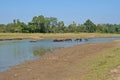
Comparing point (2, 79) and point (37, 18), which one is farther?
point (37, 18)

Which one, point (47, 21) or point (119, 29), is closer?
point (47, 21)

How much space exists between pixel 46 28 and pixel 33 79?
130506 mm

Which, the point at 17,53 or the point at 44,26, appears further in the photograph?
the point at 44,26

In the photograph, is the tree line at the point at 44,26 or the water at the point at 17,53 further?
the tree line at the point at 44,26

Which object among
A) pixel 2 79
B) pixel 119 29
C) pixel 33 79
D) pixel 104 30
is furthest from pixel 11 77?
pixel 119 29

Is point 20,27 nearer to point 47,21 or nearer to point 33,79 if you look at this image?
point 47,21

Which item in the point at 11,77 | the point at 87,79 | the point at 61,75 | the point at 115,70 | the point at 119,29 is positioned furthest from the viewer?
the point at 119,29

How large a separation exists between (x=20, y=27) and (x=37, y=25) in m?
8.10

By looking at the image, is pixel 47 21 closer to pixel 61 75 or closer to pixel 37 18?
pixel 37 18

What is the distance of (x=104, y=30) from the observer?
175500 millimetres

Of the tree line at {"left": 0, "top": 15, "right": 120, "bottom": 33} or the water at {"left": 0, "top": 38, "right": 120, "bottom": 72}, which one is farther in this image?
the tree line at {"left": 0, "top": 15, "right": 120, "bottom": 33}

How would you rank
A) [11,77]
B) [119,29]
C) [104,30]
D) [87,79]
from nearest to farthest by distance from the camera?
[87,79] < [11,77] < [104,30] < [119,29]

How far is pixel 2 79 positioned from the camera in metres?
18.2

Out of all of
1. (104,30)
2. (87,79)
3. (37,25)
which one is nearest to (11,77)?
(87,79)
